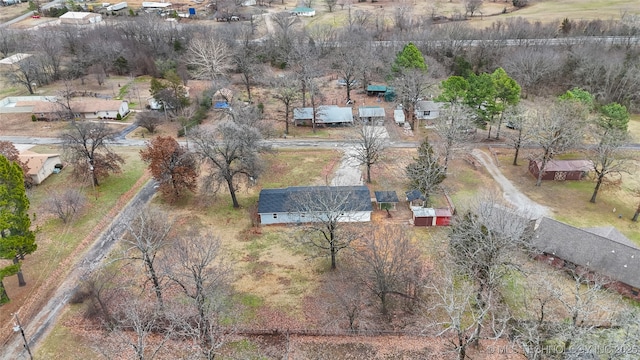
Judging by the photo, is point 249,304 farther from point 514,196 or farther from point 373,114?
point 373,114

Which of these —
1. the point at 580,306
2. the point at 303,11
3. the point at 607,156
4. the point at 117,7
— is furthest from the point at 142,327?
the point at 117,7

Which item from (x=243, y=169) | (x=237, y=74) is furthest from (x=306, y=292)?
(x=237, y=74)

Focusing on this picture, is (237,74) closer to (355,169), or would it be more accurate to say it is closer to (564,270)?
(355,169)

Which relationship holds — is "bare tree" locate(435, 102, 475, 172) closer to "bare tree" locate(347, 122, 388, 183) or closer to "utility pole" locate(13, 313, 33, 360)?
"bare tree" locate(347, 122, 388, 183)

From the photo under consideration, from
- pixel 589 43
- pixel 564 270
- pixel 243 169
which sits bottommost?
pixel 564 270

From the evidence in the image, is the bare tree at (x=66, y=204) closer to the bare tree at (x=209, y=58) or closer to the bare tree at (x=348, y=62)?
the bare tree at (x=209, y=58)
